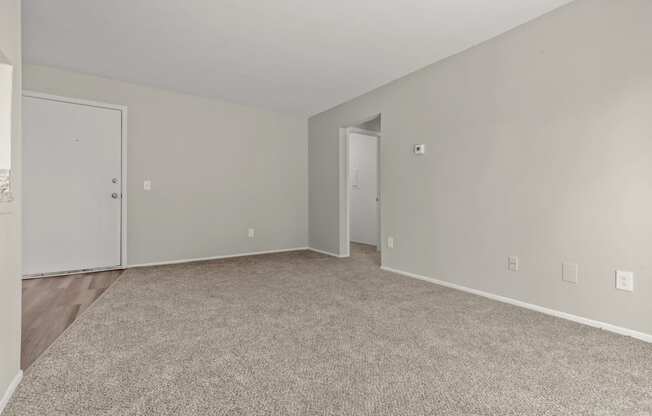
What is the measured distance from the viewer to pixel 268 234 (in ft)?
16.6

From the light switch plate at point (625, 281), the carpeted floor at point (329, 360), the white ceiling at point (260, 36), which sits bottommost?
the carpeted floor at point (329, 360)

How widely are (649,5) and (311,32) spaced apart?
7.34 feet

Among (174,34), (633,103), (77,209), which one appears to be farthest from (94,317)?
(633,103)

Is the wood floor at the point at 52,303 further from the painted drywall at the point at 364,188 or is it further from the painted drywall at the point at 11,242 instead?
the painted drywall at the point at 364,188

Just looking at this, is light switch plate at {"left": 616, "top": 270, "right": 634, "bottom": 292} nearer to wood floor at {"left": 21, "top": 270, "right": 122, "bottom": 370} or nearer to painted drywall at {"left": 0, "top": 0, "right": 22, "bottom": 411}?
painted drywall at {"left": 0, "top": 0, "right": 22, "bottom": 411}

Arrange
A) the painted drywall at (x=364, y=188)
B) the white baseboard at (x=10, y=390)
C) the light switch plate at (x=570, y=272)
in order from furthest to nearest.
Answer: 1. the painted drywall at (x=364, y=188)
2. the light switch plate at (x=570, y=272)
3. the white baseboard at (x=10, y=390)

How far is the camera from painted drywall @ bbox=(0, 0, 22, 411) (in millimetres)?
1273

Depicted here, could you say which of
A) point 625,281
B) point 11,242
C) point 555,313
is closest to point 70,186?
point 11,242

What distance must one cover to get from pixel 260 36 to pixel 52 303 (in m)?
2.84

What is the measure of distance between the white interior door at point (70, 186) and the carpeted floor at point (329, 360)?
139 cm

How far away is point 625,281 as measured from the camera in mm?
2027

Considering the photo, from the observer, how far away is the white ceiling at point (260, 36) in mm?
2326

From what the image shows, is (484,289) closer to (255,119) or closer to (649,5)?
(649,5)

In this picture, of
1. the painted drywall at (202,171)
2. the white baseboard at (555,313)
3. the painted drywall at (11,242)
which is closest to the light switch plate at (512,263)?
the white baseboard at (555,313)
